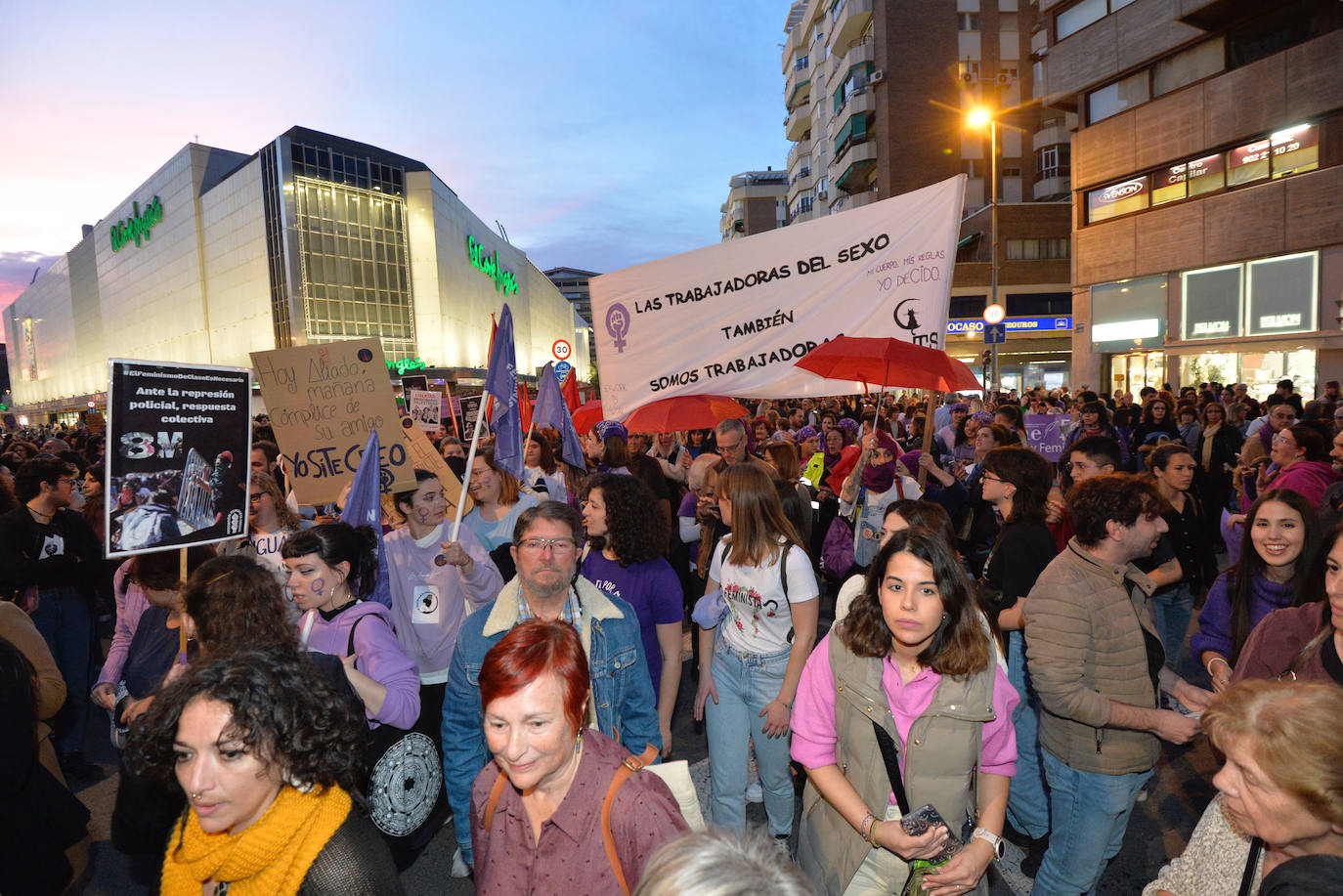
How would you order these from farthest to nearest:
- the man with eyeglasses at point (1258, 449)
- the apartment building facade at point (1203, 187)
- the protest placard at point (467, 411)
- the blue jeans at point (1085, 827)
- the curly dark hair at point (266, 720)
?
the apartment building facade at point (1203, 187), the protest placard at point (467, 411), the man with eyeglasses at point (1258, 449), the blue jeans at point (1085, 827), the curly dark hair at point (266, 720)

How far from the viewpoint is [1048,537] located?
3.86 meters

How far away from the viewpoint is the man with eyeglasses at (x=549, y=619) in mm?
2750

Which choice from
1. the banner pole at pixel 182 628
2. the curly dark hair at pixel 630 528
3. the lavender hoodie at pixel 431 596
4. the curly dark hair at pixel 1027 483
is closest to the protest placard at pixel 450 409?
the lavender hoodie at pixel 431 596

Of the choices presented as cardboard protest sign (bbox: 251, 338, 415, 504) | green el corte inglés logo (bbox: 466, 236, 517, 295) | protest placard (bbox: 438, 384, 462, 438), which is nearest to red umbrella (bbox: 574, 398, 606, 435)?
protest placard (bbox: 438, 384, 462, 438)

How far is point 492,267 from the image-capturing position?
226 feet

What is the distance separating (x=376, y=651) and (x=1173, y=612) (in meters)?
5.06

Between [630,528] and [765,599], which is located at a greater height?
[630,528]

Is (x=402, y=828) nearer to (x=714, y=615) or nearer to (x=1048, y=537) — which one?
(x=714, y=615)

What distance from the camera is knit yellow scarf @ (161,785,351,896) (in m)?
1.83

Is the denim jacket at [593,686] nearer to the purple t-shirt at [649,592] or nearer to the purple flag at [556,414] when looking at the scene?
the purple t-shirt at [649,592]

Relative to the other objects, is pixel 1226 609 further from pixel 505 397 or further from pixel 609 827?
pixel 505 397

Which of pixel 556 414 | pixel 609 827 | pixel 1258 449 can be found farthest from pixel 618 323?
pixel 1258 449

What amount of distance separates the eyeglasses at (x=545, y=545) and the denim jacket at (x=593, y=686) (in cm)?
16

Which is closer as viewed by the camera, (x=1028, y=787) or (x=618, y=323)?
(x=1028, y=787)
